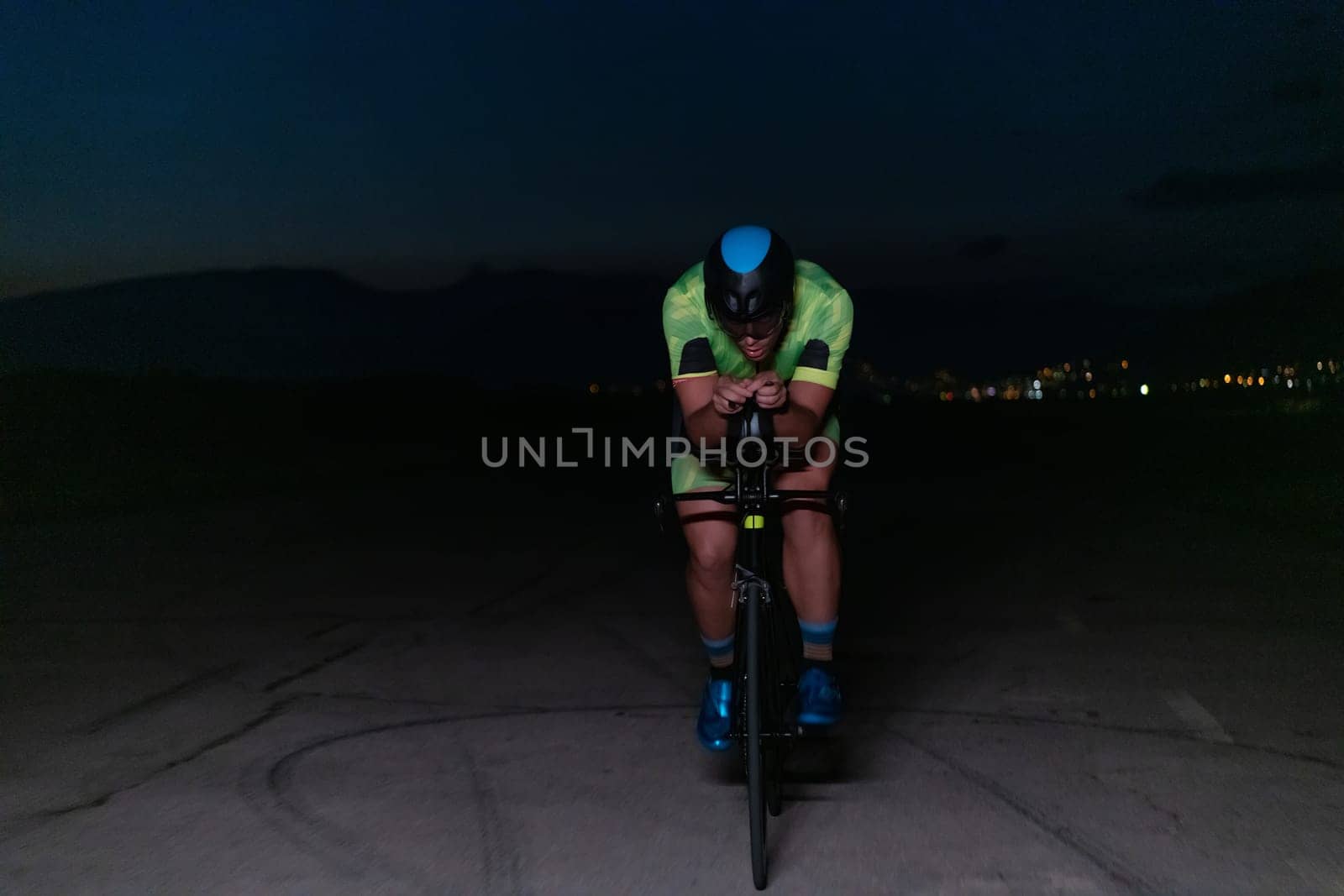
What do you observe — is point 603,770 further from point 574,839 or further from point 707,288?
point 707,288

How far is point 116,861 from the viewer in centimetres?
460

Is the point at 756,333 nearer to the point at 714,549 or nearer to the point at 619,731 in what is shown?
the point at 714,549

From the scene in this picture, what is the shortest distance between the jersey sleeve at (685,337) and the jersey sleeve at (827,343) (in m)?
0.31

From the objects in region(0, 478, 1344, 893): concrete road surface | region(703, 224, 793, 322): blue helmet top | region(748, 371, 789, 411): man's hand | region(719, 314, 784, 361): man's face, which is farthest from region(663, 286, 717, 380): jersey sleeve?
region(0, 478, 1344, 893): concrete road surface

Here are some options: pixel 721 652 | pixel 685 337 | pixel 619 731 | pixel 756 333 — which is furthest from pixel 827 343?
pixel 619 731

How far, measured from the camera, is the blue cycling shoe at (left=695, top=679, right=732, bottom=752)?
16.6 ft

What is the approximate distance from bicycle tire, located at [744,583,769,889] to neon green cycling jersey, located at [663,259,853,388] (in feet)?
2.50

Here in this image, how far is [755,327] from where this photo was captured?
15.3 ft

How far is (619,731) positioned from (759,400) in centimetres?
243

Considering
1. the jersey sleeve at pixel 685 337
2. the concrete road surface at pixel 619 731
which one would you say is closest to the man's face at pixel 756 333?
the jersey sleeve at pixel 685 337

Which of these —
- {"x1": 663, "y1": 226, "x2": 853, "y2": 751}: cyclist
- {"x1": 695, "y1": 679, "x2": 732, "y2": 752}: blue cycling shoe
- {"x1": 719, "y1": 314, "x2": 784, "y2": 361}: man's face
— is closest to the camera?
{"x1": 663, "y1": 226, "x2": 853, "y2": 751}: cyclist

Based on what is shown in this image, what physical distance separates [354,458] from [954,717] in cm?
2192

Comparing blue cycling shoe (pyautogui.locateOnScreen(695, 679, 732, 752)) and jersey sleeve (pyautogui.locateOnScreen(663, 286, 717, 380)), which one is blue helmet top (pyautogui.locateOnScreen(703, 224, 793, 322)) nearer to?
jersey sleeve (pyautogui.locateOnScreen(663, 286, 717, 380))

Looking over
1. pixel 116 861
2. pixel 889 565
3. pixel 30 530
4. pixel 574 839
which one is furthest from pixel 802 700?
pixel 30 530
